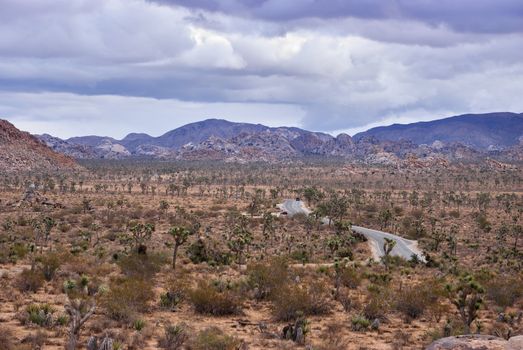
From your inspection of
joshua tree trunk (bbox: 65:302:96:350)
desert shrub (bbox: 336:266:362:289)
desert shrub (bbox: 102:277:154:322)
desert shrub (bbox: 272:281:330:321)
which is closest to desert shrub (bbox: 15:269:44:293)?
desert shrub (bbox: 102:277:154:322)

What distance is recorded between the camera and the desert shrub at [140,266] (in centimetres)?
3162

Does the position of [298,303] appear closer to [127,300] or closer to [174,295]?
[174,295]

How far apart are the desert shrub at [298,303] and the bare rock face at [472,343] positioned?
1028 centimetres

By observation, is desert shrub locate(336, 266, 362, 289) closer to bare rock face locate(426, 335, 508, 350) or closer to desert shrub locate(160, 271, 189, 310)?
desert shrub locate(160, 271, 189, 310)

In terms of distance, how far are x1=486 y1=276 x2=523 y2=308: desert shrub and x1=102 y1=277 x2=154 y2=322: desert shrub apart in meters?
18.3

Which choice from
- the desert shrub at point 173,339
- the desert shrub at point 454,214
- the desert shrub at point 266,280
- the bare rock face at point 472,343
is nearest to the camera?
the bare rock face at point 472,343

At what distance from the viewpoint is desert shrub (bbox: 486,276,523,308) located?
2808 cm

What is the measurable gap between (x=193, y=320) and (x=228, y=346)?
594cm

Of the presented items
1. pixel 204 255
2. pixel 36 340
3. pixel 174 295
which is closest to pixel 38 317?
pixel 36 340

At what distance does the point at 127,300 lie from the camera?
75.8ft

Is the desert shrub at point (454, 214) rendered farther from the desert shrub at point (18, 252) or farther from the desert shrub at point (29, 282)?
the desert shrub at point (29, 282)

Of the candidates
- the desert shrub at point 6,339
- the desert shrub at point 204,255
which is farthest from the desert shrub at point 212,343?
the desert shrub at point 204,255

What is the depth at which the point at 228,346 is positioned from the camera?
1741cm

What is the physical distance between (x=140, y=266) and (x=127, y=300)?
9861 millimetres
